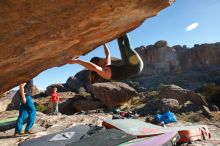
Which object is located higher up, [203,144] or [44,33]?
[44,33]

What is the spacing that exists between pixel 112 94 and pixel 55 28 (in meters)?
29.9

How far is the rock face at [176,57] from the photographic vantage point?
77.9 m

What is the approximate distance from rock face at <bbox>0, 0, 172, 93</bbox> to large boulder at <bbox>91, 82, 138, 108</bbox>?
27.9 meters

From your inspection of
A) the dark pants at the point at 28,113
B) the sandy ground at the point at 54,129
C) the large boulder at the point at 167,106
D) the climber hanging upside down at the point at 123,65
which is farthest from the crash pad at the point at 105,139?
the large boulder at the point at 167,106

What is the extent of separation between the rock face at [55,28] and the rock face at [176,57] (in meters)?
72.7

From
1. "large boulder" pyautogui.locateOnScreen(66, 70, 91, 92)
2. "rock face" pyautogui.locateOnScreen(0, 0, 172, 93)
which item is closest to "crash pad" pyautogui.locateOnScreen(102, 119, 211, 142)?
"rock face" pyautogui.locateOnScreen(0, 0, 172, 93)

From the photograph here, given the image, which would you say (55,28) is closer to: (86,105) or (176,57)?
(86,105)

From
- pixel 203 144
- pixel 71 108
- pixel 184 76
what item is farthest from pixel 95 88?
pixel 184 76

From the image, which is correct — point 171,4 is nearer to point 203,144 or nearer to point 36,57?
point 36,57

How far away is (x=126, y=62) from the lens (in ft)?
19.5

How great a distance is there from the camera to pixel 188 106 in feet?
75.7

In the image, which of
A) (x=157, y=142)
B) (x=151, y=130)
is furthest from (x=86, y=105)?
(x=157, y=142)

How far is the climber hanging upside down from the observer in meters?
5.66

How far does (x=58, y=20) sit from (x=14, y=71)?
1.78 metres
